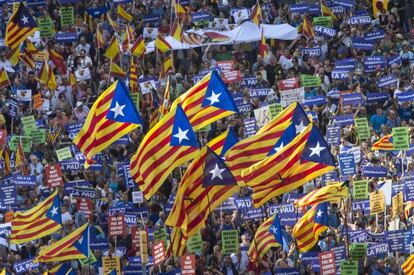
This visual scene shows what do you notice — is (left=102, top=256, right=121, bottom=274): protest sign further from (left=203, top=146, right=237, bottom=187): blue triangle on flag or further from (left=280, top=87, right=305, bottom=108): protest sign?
(left=280, top=87, right=305, bottom=108): protest sign

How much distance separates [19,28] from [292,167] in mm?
13705

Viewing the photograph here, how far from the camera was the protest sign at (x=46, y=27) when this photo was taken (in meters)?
55.2

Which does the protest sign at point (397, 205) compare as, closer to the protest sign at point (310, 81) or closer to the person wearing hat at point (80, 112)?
the protest sign at point (310, 81)

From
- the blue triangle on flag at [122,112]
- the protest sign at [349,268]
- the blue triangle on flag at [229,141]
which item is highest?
the blue triangle on flag at [122,112]

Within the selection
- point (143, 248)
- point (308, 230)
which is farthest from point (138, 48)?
point (143, 248)

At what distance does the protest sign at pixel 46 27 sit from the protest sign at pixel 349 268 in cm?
1456

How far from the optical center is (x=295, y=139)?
41.2 m

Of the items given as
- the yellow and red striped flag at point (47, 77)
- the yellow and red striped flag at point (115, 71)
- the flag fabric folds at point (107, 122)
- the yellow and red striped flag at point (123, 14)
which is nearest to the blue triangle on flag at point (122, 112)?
the flag fabric folds at point (107, 122)

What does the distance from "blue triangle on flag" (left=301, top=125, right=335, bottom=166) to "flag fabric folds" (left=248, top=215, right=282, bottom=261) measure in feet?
6.84

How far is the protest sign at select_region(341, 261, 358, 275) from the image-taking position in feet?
139

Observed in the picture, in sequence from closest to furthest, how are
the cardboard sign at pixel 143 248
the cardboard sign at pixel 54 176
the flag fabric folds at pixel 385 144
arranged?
1. the cardboard sign at pixel 143 248
2. the flag fabric folds at pixel 385 144
3. the cardboard sign at pixel 54 176

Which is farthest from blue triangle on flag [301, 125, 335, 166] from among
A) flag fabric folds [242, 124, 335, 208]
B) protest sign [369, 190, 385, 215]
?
protest sign [369, 190, 385, 215]

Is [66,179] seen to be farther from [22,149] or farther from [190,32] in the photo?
[190,32]

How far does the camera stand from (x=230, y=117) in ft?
162
